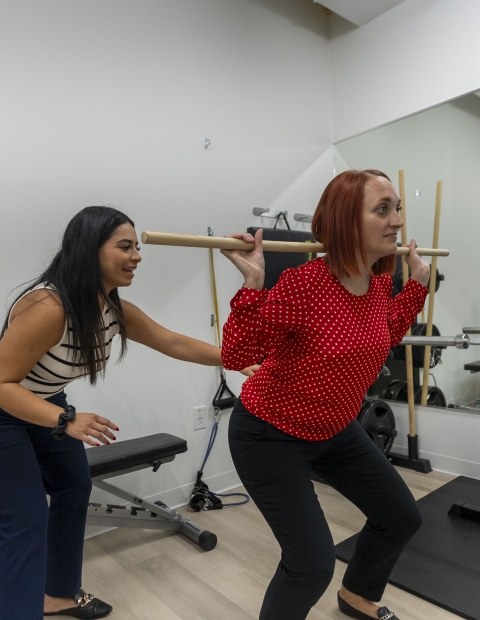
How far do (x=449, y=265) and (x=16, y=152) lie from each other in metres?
2.88

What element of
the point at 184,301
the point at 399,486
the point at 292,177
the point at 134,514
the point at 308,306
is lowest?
the point at 134,514

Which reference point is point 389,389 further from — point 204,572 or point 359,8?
point 359,8

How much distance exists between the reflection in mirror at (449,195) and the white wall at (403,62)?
0.35 ft

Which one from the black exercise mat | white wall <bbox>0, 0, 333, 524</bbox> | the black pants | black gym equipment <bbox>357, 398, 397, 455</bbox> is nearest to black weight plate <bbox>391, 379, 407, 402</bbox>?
black gym equipment <bbox>357, 398, 397, 455</bbox>

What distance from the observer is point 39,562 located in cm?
150

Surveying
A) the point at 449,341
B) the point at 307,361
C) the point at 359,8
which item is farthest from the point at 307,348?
the point at 359,8

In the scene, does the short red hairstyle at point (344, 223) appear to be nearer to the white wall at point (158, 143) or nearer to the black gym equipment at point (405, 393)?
the white wall at point (158, 143)

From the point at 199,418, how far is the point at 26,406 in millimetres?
1823

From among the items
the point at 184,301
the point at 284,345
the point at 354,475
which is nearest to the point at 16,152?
the point at 184,301

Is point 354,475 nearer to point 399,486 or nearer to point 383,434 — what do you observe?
point 399,486

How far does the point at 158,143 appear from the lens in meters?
2.99

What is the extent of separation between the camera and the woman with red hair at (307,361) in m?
1.34

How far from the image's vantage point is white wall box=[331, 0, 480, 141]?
327 centimetres

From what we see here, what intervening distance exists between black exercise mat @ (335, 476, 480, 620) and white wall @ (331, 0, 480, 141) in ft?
8.42
